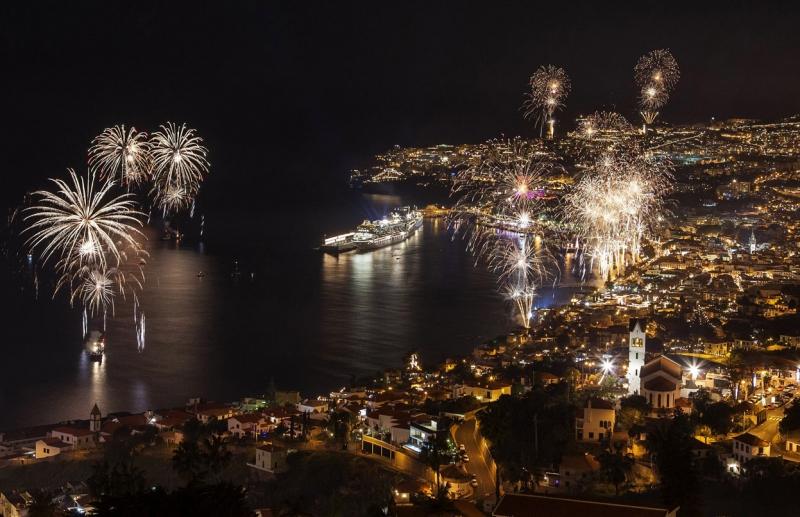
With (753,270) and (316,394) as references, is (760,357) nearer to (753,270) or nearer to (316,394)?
(316,394)

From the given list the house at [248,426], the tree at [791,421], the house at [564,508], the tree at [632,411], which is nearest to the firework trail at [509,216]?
the house at [248,426]

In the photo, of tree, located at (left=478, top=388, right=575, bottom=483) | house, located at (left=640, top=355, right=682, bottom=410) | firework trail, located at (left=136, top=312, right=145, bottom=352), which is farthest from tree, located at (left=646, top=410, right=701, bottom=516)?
firework trail, located at (left=136, top=312, right=145, bottom=352)

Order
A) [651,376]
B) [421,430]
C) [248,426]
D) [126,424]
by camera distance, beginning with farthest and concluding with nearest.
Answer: [126,424] < [248,426] < [651,376] < [421,430]

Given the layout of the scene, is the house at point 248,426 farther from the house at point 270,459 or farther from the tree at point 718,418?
the tree at point 718,418

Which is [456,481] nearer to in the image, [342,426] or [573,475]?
[573,475]

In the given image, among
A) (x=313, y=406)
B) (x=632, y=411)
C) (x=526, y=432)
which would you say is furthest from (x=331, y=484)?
(x=632, y=411)
